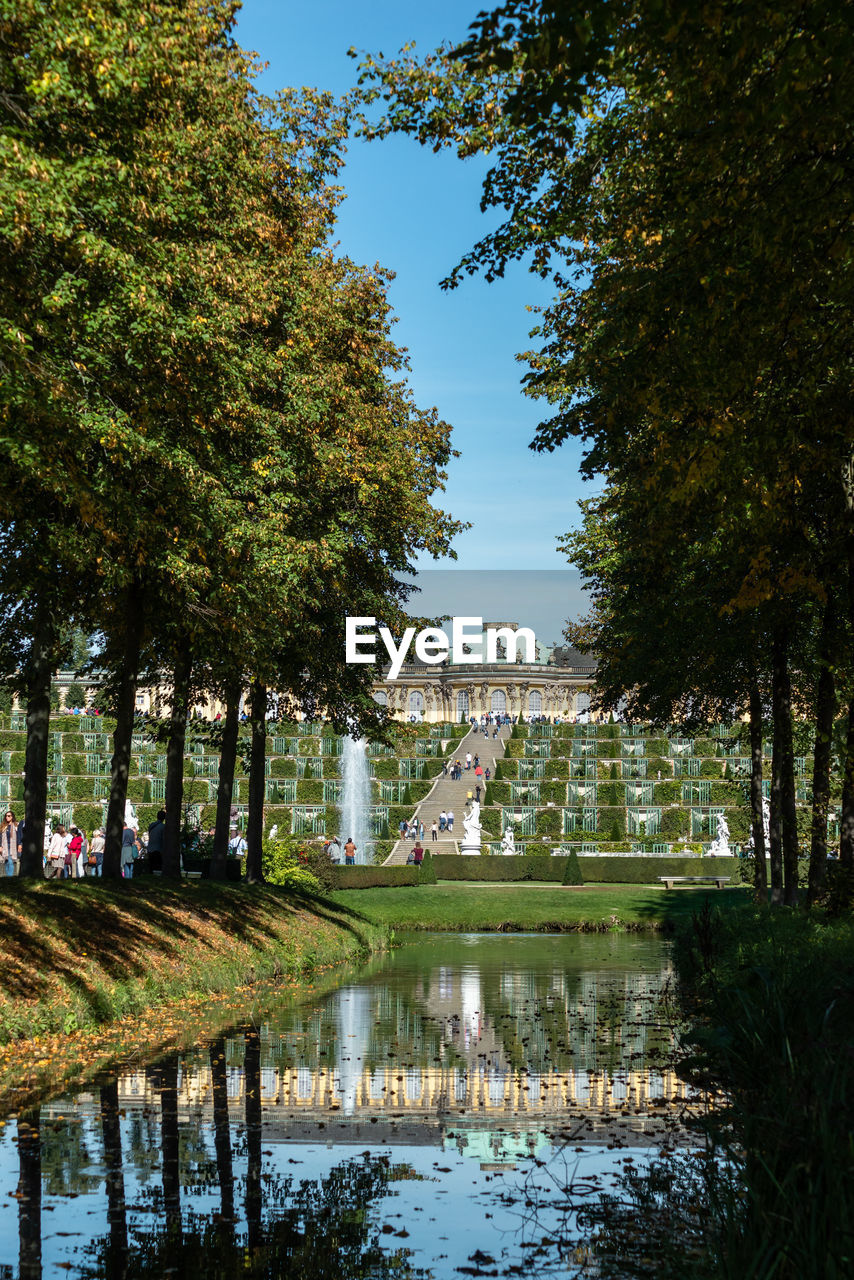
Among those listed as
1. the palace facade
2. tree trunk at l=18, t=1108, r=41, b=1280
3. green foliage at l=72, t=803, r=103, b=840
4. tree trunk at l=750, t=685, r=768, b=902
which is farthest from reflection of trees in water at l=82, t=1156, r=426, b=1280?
the palace facade

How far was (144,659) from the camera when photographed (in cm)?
2525

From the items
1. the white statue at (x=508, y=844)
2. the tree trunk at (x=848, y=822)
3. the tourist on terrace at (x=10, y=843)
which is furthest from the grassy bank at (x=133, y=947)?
the white statue at (x=508, y=844)

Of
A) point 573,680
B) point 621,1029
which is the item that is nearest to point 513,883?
point 621,1029

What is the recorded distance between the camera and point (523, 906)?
38031 mm

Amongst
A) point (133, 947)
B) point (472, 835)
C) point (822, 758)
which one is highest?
point (822, 758)

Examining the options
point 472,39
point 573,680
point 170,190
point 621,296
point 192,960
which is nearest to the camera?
point 472,39

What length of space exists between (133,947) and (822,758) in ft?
29.8

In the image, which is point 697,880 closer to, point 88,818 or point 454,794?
point 454,794

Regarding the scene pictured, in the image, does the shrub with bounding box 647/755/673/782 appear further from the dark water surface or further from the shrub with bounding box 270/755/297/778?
the dark water surface

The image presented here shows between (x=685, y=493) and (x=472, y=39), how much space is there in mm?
4919

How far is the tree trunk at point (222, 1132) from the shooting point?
7.11 metres

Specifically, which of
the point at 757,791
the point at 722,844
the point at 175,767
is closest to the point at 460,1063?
the point at 175,767

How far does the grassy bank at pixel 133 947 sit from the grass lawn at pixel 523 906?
10.1m

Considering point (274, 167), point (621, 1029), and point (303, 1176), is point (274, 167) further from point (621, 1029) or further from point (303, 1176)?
point (303, 1176)
